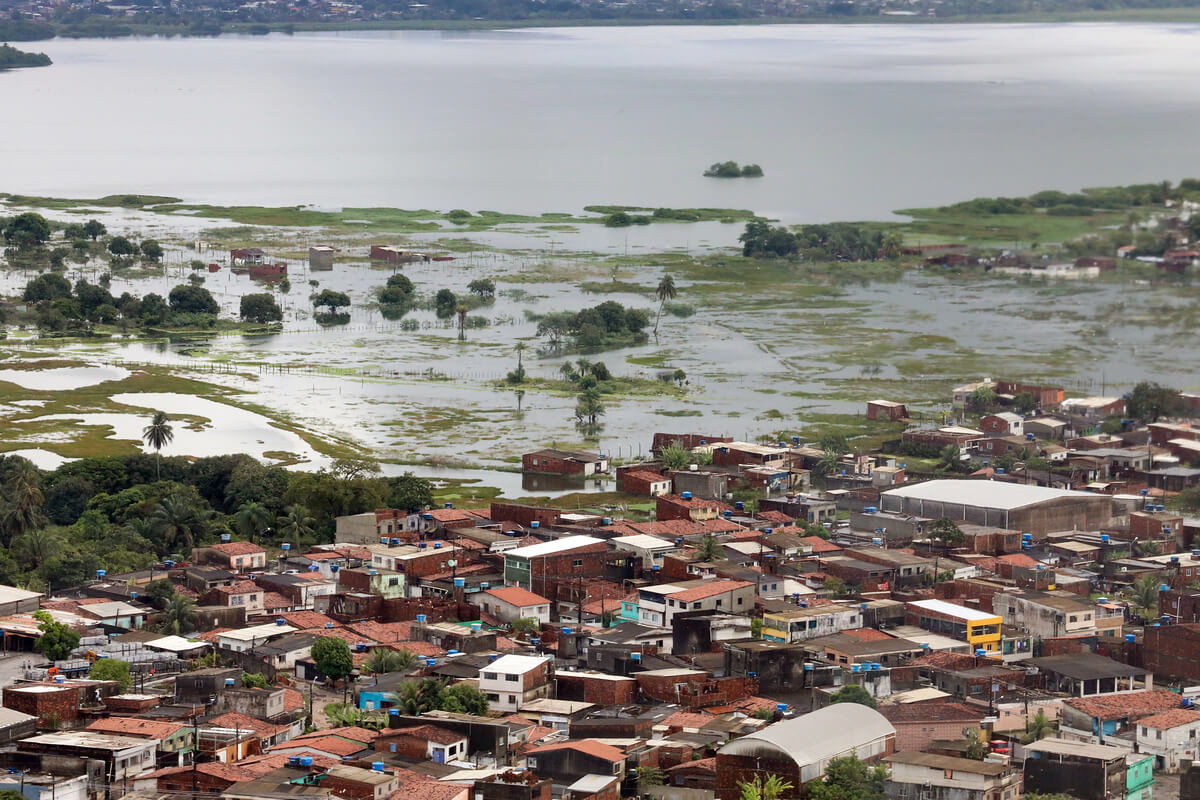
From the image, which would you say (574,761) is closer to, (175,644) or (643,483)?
(175,644)

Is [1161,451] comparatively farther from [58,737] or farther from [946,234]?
[58,737]

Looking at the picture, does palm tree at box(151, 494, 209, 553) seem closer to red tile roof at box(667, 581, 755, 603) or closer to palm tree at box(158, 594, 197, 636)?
palm tree at box(158, 594, 197, 636)

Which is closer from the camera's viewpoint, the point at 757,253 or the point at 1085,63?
the point at 757,253

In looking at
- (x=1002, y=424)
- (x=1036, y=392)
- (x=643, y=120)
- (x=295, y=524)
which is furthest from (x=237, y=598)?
(x=643, y=120)

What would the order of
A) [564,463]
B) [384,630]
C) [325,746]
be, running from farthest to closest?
[564,463]
[384,630]
[325,746]

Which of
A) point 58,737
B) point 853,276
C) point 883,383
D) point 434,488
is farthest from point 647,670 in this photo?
point 853,276
